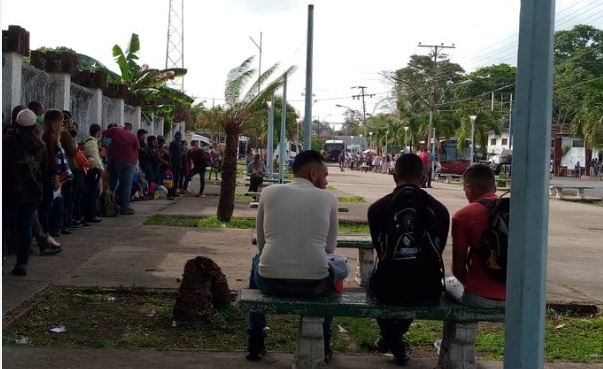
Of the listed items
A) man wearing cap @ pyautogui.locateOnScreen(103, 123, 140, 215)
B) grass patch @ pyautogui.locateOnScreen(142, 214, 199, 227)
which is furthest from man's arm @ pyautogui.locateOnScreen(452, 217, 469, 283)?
man wearing cap @ pyautogui.locateOnScreen(103, 123, 140, 215)

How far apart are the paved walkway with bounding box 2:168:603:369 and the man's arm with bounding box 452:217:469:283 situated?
2.66ft

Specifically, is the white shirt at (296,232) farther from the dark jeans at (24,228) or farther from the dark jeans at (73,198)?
the dark jeans at (73,198)

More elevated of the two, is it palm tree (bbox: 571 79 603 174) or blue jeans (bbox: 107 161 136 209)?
palm tree (bbox: 571 79 603 174)

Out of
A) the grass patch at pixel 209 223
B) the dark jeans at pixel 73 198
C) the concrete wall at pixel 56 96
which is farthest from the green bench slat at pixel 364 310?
the grass patch at pixel 209 223

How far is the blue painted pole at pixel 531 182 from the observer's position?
9.20ft

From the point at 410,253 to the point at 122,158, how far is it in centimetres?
980

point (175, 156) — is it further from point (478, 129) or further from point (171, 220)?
point (478, 129)

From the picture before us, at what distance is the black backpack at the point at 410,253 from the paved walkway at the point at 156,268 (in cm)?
72

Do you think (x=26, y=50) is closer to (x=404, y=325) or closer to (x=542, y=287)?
(x=404, y=325)

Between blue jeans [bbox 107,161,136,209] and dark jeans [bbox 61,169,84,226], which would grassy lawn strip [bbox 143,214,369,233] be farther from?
dark jeans [bbox 61,169,84,226]

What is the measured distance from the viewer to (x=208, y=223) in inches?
551

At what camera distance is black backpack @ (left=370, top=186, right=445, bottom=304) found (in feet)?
16.2

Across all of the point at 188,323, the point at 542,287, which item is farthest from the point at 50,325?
the point at 542,287

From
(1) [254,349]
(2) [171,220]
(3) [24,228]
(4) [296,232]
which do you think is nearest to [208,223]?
(2) [171,220]
